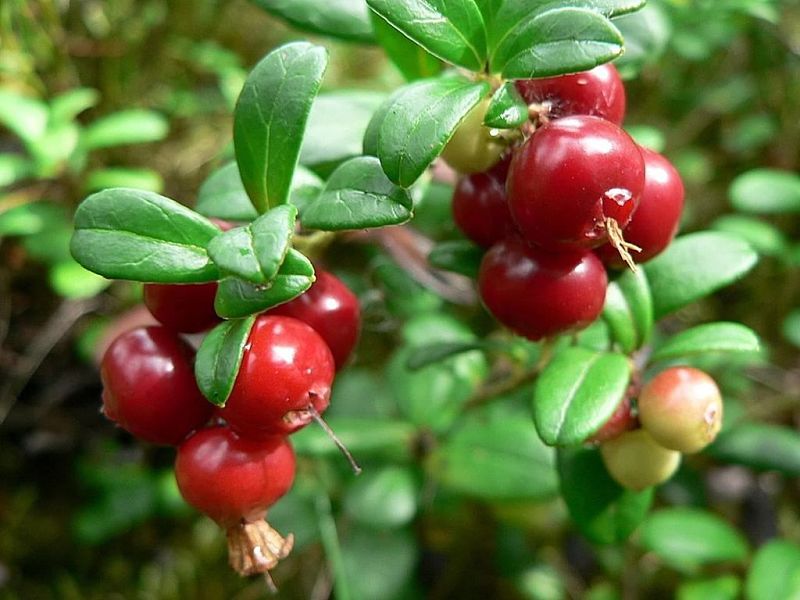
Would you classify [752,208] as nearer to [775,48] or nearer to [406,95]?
[775,48]

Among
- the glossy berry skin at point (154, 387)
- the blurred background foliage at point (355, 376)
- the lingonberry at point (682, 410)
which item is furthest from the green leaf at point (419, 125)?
the blurred background foliage at point (355, 376)

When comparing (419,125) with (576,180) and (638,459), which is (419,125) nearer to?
(576,180)

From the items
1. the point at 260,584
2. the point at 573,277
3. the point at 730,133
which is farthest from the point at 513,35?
the point at 730,133

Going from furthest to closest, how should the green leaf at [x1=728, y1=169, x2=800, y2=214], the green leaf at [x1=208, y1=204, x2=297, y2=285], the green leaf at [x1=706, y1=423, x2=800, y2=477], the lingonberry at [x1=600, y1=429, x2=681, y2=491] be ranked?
the green leaf at [x1=728, y1=169, x2=800, y2=214], the green leaf at [x1=706, y1=423, x2=800, y2=477], the lingonberry at [x1=600, y1=429, x2=681, y2=491], the green leaf at [x1=208, y1=204, x2=297, y2=285]

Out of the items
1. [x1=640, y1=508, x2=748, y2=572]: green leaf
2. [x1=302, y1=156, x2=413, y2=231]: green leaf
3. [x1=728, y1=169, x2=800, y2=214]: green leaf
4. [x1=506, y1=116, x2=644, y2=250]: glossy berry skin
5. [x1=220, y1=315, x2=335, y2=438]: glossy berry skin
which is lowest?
[x1=640, y1=508, x2=748, y2=572]: green leaf

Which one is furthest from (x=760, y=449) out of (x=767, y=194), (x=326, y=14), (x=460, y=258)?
(x=326, y=14)

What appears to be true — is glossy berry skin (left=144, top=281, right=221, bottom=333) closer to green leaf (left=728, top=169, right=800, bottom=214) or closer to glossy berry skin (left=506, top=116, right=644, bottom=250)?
glossy berry skin (left=506, top=116, right=644, bottom=250)

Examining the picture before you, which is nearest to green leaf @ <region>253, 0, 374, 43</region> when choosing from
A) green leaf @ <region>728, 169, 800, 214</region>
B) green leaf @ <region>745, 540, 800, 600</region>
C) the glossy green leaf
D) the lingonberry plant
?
the lingonberry plant

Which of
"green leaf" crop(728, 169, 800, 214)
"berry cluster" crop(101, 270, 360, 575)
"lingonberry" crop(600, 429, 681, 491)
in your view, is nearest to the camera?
"berry cluster" crop(101, 270, 360, 575)
